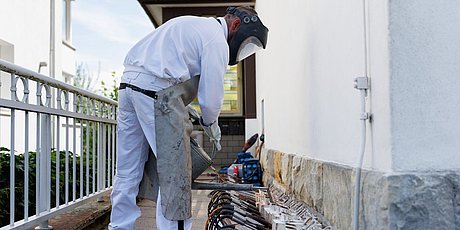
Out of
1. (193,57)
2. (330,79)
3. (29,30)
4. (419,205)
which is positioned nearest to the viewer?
(419,205)

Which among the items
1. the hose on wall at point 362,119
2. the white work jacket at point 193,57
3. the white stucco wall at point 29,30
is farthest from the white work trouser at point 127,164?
the white stucco wall at point 29,30

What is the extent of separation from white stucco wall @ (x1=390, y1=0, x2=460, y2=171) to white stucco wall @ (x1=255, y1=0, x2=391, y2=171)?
0.12 feet

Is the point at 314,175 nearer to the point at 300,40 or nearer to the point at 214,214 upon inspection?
the point at 214,214

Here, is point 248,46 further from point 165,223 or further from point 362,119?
point 362,119

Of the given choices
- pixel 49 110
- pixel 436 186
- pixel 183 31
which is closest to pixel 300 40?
pixel 183 31

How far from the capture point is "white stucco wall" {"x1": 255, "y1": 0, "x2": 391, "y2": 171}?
65.4 inches

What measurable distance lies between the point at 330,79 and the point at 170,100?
0.76 metres

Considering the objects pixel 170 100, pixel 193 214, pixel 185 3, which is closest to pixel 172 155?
pixel 170 100

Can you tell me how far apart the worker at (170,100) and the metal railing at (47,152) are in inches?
19.0

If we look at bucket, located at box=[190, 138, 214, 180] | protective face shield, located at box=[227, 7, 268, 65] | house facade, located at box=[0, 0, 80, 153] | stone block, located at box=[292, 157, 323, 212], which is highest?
house facade, located at box=[0, 0, 80, 153]

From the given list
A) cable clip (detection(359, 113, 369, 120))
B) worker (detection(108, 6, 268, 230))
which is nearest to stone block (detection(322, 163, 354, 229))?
cable clip (detection(359, 113, 369, 120))

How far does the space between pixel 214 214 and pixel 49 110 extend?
114 centimetres

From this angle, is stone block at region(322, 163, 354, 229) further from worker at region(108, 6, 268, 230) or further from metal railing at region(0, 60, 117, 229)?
metal railing at region(0, 60, 117, 229)

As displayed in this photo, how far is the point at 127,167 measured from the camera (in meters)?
2.74
